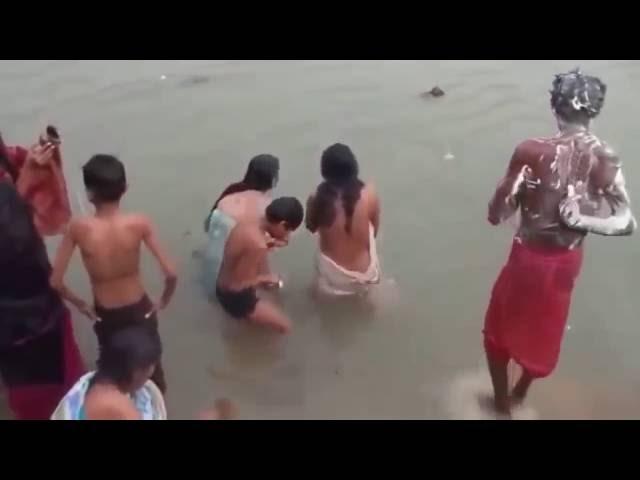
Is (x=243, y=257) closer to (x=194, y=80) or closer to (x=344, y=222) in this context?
(x=344, y=222)

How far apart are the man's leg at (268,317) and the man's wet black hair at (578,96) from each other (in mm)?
1785

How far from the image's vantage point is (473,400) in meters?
3.88

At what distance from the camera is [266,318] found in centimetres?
409

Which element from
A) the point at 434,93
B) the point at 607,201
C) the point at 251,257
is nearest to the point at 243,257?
the point at 251,257

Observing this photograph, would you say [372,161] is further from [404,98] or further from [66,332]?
[66,332]

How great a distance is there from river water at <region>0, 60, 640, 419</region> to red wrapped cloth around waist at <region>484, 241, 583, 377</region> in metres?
0.59

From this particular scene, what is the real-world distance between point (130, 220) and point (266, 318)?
1173 millimetres

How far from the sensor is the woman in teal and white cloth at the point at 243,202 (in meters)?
3.97

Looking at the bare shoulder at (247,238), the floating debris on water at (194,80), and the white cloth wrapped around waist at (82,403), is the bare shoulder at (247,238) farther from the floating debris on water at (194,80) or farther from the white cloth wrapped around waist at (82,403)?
the floating debris on water at (194,80)

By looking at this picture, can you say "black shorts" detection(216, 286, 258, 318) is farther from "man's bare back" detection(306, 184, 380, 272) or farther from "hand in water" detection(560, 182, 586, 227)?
"hand in water" detection(560, 182, 586, 227)

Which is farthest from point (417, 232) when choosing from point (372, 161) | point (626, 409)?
point (626, 409)

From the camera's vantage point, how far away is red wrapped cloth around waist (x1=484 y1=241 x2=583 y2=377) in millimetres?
3201

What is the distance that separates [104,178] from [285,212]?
97 centimetres

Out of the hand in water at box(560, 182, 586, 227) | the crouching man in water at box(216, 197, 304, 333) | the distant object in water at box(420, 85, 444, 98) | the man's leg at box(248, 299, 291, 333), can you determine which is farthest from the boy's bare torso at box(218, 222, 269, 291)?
the distant object in water at box(420, 85, 444, 98)
